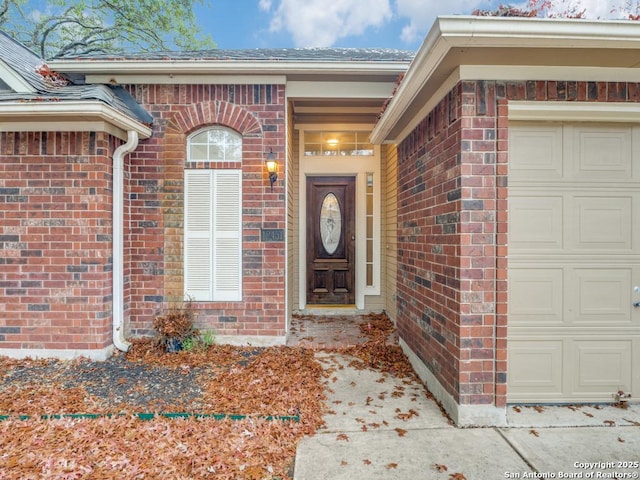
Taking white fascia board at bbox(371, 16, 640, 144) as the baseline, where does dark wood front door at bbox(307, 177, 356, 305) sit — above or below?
below

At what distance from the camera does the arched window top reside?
4391mm

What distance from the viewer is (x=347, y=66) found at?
427 cm

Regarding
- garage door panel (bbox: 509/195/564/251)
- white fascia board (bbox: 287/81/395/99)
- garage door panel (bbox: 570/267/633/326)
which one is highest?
white fascia board (bbox: 287/81/395/99)

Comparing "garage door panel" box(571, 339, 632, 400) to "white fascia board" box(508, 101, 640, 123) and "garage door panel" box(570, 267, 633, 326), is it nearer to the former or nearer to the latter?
"garage door panel" box(570, 267, 633, 326)

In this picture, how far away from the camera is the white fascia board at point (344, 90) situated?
14.8 ft

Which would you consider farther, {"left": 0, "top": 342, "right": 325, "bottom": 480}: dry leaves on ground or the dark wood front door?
the dark wood front door

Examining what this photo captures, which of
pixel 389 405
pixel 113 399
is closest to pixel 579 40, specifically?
pixel 389 405

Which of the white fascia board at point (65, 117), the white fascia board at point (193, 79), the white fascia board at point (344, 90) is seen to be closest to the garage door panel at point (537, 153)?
the white fascia board at point (344, 90)

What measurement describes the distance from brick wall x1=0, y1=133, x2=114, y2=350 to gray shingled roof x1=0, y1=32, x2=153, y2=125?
0.41 m

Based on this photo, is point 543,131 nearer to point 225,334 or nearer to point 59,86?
point 225,334

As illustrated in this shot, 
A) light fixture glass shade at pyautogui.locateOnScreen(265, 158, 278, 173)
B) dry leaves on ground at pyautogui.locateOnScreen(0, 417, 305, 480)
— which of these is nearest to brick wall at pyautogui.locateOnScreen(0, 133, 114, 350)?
dry leaves on ground at pyautogui.locateOnScreen(0, 417, 305, 480)

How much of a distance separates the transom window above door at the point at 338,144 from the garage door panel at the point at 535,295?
3.80m

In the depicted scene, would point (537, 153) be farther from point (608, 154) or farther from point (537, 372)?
point (537, 372)

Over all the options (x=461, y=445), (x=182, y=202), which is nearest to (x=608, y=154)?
(x=461, y=445)
